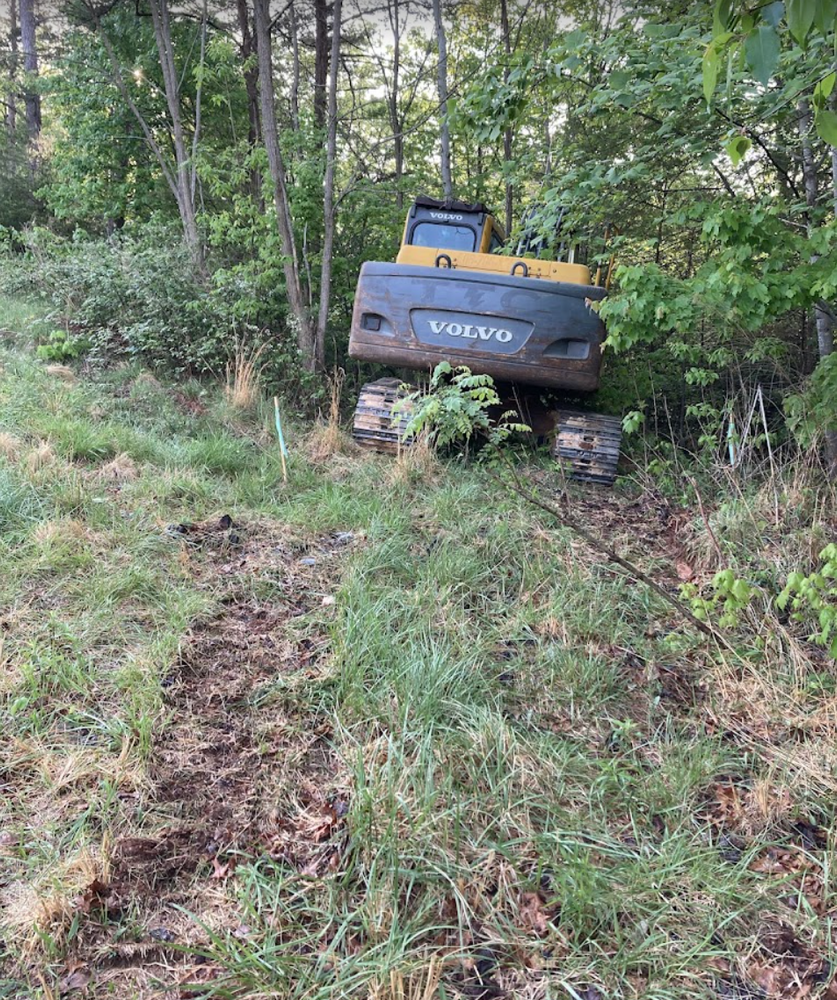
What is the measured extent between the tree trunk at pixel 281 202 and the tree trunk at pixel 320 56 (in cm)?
360

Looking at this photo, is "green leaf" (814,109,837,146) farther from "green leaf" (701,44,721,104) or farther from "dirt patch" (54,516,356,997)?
"dirt patch" (54,516,356,997)

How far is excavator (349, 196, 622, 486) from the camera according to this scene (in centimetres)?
464

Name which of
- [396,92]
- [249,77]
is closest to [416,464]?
[396,92]

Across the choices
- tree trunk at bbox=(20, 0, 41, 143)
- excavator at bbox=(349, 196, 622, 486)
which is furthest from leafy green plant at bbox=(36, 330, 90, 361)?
tree trunk at bbox=(20, 0, 41, 143)

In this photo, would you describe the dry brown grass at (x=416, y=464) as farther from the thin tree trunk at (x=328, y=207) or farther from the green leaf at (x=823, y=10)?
the green leaf at (x=823, y=10)

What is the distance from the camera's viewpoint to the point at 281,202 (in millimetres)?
6461

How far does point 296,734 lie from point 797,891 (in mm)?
1559

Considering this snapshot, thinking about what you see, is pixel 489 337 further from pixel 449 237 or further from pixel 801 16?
pixel 801 16

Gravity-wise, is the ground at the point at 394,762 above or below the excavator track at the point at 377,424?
Result: below

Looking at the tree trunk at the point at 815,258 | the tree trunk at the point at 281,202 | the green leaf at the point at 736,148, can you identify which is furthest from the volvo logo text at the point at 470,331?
the green leaf at the point at 736,148

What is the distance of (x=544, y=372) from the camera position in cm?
473

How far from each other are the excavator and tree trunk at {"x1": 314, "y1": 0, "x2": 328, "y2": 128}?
5.97 meters

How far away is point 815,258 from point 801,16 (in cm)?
321

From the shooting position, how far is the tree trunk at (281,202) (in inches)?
232
